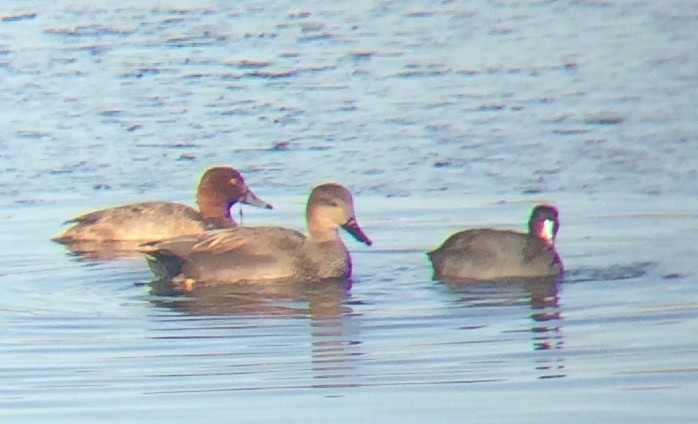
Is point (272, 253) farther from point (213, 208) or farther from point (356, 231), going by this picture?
point (213, 208)

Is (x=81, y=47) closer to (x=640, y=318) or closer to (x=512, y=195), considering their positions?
(x=512, y=195)

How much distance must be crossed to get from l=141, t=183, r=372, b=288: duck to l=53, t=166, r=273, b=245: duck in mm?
1574

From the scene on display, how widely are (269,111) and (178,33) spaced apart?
4581mm

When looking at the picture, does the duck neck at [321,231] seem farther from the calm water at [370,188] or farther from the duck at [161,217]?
the duck at [161,217]

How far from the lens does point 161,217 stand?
14766 millimetres

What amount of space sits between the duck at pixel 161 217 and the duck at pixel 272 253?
1.57 meters

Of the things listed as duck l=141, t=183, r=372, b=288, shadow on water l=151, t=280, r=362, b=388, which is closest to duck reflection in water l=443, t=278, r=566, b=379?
shadow on water l=151, t=280, r=362, b=388

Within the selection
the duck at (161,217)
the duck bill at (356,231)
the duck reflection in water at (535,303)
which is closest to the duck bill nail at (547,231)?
the duck reflection in water at (535,303)

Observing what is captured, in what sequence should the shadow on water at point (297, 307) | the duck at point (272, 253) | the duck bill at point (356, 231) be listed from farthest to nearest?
1. the duck bill at point (356, 231)
2. the duck at point (272, 253)
3. the shadow on water at point (297, 307)

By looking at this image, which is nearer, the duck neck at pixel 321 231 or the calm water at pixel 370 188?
Answer: the calm water at pixel 370 188

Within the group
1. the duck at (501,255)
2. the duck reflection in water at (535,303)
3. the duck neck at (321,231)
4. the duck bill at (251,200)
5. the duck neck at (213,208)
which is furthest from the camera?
the duck neck at (213,208)

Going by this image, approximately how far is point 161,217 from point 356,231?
92.9 inches

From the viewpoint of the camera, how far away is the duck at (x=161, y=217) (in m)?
14.5

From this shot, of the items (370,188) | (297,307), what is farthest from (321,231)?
(370,188)
